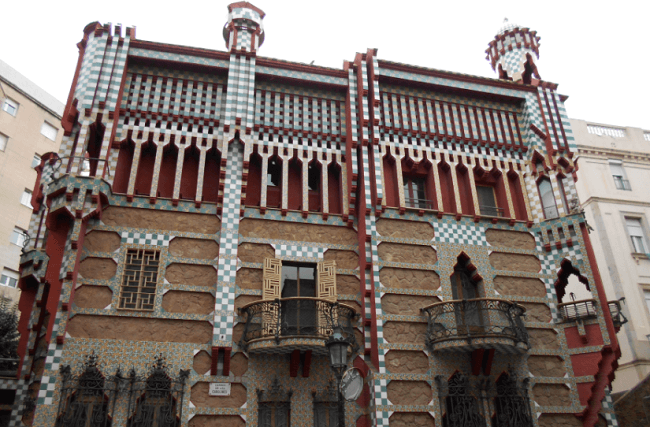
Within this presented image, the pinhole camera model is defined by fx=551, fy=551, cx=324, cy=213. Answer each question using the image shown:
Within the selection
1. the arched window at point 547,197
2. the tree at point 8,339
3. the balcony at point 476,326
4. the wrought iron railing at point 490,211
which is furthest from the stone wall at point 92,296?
the arched window at point 547,197

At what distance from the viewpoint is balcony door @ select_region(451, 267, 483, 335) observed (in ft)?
46.4

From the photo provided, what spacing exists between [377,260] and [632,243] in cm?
1481

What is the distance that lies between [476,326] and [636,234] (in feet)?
45.7

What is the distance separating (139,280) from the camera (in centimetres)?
1385

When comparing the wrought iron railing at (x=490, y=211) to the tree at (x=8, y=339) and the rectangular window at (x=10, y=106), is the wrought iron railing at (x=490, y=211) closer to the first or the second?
the tree at (x=8, y=339)

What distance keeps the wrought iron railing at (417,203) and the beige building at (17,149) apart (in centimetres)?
2084

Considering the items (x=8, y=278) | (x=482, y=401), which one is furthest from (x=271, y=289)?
(x=8, y=278)

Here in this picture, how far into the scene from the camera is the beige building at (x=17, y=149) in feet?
92.0

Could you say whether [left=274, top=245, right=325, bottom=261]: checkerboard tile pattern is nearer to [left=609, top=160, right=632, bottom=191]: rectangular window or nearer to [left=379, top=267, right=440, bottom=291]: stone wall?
[left=379, top=267, right=440, bottom=291]: stone wall

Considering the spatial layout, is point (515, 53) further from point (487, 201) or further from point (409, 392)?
point (409, 392)

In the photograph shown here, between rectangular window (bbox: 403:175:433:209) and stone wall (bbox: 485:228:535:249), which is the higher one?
rectangular window (bbox: 403:175:433:209)

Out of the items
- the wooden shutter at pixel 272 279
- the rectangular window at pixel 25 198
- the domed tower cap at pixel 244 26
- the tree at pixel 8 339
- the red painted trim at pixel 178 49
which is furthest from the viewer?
the rectangular window at pixel 25 198

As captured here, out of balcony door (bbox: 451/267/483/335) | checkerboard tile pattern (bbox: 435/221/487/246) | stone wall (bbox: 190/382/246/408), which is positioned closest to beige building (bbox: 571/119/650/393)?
checkerboard tile pattern (bbox: 435/221/487/246)

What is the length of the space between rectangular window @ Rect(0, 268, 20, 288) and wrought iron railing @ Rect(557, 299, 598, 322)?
25.5 meters
